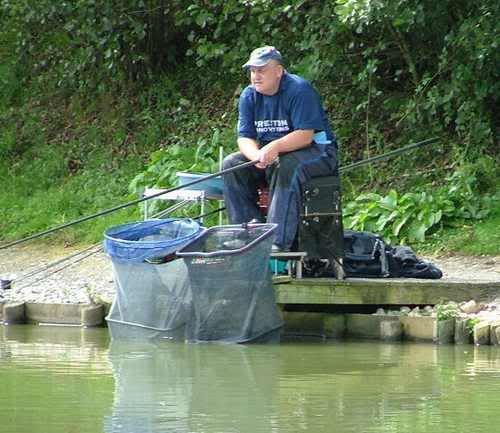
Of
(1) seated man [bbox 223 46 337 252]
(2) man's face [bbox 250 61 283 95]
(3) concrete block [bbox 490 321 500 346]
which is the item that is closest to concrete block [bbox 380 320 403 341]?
(3) concrete block [bbox 490 321 500 346]

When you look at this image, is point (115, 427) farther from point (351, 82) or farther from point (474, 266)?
point (351, 82)

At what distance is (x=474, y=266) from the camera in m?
12.7

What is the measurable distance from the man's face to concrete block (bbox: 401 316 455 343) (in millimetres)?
1789

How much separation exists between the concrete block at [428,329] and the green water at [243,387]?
0.36 ft

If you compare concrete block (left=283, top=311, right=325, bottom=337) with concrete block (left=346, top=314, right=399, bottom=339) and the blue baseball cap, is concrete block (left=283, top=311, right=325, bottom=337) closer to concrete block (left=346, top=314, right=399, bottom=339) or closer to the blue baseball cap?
concrete block (left=346, top=314, right=399, bottom=339)

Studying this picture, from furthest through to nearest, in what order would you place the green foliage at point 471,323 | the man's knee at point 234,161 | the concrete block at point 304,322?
the concrete block at point 304,322, the man's knee at point 234,161, the green foliage at point 471,323

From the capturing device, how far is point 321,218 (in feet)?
34.3

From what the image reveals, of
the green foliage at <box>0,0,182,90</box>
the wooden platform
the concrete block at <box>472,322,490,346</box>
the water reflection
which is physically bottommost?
the water reflection

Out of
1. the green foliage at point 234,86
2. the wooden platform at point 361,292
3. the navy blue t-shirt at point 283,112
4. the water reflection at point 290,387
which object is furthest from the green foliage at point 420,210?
the water reflection at point 290,387

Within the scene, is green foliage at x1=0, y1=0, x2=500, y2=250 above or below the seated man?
above

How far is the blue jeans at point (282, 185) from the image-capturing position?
10.4 metres

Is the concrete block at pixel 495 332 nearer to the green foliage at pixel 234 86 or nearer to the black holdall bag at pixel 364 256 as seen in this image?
the black holdall bag at pixel 364 256

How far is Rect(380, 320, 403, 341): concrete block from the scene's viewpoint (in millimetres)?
10359

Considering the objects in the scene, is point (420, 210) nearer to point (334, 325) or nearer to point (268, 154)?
point (334, 325)
